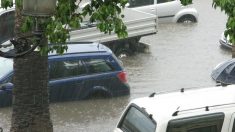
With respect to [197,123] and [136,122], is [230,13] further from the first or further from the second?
[136,122]

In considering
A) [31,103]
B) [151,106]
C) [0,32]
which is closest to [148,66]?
[0,32]

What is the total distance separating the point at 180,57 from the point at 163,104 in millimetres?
13373

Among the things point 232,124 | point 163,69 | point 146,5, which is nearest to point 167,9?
point 146,5

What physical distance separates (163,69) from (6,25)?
5148 mm

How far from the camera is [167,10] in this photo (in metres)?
27.1

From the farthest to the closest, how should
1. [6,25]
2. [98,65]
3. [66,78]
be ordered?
[6,25], [98,65], [66,78]

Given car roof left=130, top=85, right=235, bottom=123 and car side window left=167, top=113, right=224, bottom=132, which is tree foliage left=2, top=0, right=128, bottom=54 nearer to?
car roof left=130, top=85, right=235, bottom=123

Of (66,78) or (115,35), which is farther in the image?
(115,35)

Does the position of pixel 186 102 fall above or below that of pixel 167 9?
below

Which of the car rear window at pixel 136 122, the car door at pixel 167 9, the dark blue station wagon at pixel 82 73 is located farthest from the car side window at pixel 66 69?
the car door at pixel 167 9

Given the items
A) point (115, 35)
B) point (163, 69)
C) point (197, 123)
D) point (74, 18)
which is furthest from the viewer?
point (115, 35)

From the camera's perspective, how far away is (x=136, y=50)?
74.1ft

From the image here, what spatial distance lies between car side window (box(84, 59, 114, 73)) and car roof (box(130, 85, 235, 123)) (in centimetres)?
634

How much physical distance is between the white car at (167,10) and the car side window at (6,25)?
6.36m
